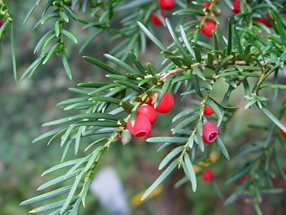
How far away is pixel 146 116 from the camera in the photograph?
595 millimetres

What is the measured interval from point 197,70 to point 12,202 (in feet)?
7.77

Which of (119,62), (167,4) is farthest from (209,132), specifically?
(167,4)

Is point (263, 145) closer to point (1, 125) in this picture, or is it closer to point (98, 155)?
point (98, 155)

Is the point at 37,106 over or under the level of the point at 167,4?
under

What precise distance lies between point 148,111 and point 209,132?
0.28ft

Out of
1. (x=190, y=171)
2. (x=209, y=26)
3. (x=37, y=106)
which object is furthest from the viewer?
(x=37, y=106)

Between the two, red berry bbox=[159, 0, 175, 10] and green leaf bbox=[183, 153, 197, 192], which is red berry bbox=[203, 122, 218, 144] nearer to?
green leaf bbox=[183, 153, 197, 192]

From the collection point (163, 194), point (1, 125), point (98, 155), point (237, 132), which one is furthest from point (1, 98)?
point (98, 155)

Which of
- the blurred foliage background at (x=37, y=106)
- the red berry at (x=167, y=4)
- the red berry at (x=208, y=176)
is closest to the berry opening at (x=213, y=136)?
the red berry at (x=167, y=4)

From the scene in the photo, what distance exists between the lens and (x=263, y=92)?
2066 mm

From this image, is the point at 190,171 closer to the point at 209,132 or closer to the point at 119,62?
the point at 209,132

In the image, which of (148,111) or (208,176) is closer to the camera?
(148,111)

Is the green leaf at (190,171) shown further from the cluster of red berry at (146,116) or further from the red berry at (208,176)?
the red berry at (208,176)

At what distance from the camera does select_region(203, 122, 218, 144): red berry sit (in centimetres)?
61
